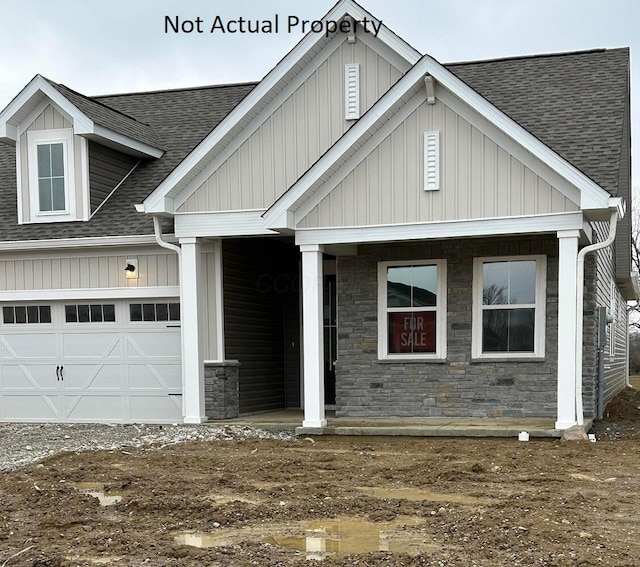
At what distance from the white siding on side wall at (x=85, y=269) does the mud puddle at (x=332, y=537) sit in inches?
281

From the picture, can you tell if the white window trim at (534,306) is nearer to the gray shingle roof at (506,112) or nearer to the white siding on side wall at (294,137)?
the gray shingle roof at (506,112)

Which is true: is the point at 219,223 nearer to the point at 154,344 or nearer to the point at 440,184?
the point at 154,344

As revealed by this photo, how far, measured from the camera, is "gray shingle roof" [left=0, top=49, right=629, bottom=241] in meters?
10.7

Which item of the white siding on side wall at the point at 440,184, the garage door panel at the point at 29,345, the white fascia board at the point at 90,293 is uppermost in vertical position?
the white siding on side wall at the point at 440,184

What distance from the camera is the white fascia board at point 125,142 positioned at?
12.9m

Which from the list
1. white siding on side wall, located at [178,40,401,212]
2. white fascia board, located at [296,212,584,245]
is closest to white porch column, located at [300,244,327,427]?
white fascia board, located at [296,212,584,245]

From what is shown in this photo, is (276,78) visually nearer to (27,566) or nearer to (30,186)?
(30,186)

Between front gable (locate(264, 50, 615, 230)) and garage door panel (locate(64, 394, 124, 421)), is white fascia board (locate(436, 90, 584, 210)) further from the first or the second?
garage door panel (locate(64, 394, 124, 421))

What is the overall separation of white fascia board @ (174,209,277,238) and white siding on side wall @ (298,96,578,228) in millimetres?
1155

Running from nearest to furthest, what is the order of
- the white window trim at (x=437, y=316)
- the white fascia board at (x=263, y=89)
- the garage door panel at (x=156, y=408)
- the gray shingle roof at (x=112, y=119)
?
the white window trim at (x=437, y=316) → the white fascia board at (x=263, y=89) → the garage door panel at (x=156, y=408) → the gray shingle roof at (x=112, y=119)

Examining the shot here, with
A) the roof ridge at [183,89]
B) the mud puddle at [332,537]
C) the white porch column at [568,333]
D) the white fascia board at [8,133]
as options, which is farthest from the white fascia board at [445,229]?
the roof ridge at [183,89]

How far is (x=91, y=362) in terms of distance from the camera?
13.0 meters

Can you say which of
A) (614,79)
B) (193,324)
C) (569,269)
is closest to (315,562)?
(569,269)

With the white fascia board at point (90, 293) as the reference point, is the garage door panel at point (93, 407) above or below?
below
